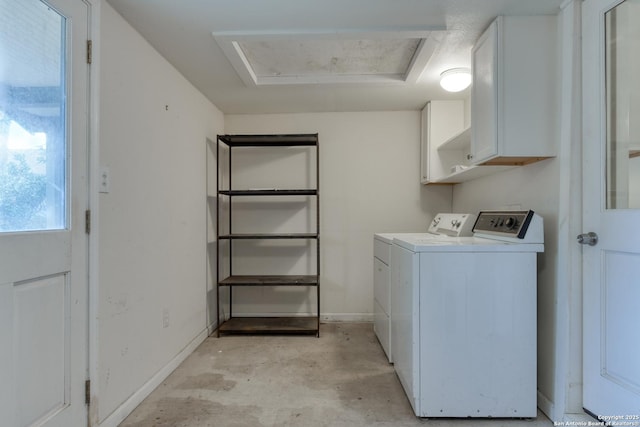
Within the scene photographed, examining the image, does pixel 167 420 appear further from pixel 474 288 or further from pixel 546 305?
pixel 546 305

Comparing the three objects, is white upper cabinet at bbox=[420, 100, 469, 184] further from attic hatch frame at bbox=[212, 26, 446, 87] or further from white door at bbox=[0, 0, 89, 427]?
white door at bbox=[0, 0, 89, 427]

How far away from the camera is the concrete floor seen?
162 cm

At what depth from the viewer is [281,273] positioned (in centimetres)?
313

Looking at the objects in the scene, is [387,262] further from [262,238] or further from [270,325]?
[270,325]

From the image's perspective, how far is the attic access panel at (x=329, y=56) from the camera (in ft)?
5.90

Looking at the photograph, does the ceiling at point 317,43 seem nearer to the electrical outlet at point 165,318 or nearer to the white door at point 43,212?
the white door at point 43,212

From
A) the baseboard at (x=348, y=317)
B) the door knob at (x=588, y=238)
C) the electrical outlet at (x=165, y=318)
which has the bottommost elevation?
the baseboard at (x=348, y=317)

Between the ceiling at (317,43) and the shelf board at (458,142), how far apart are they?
0.41 metres

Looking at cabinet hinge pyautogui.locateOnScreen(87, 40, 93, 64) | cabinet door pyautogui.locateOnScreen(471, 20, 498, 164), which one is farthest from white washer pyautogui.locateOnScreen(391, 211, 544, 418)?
cabinet hinge pyautogui.locateOnScreen(87, 40, 93, 64)

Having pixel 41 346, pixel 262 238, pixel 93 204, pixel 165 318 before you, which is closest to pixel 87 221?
pixel 93 204

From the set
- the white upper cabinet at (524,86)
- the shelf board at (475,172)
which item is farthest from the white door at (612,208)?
the shelf board at (475,172)

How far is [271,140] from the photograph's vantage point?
9.53 feet

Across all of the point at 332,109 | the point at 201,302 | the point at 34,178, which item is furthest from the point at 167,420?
the point at 332,109

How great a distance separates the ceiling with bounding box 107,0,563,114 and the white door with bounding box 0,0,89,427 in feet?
1.43
